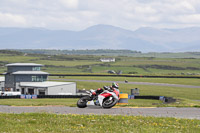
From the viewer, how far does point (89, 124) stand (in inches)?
617

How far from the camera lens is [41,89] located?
69062 millimetres

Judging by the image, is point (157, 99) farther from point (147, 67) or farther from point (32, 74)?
point (147, 67)

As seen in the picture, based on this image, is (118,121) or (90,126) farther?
(118,121)

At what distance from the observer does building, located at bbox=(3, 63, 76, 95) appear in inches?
2753

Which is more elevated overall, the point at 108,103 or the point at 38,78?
the point at 38,78

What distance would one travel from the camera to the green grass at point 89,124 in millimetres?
14221

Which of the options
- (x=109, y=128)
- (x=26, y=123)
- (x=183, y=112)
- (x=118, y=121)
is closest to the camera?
(x=109, y=128)

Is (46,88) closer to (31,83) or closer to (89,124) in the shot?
(31,83)

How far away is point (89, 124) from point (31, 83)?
197 ft

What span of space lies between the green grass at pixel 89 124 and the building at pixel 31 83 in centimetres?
5209

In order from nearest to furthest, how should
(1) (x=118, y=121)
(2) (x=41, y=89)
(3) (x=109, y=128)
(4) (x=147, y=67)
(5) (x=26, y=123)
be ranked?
(3) (x=109, y=128)
(5) (x=26, y=123)
(1) (x=118, y=121)
(2) (x=41, y=89)
(4) (x=147, y=67)

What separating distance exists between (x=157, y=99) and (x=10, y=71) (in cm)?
3834

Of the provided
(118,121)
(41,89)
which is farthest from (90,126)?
(41,89)

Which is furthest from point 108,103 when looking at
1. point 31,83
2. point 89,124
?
point 31,83
